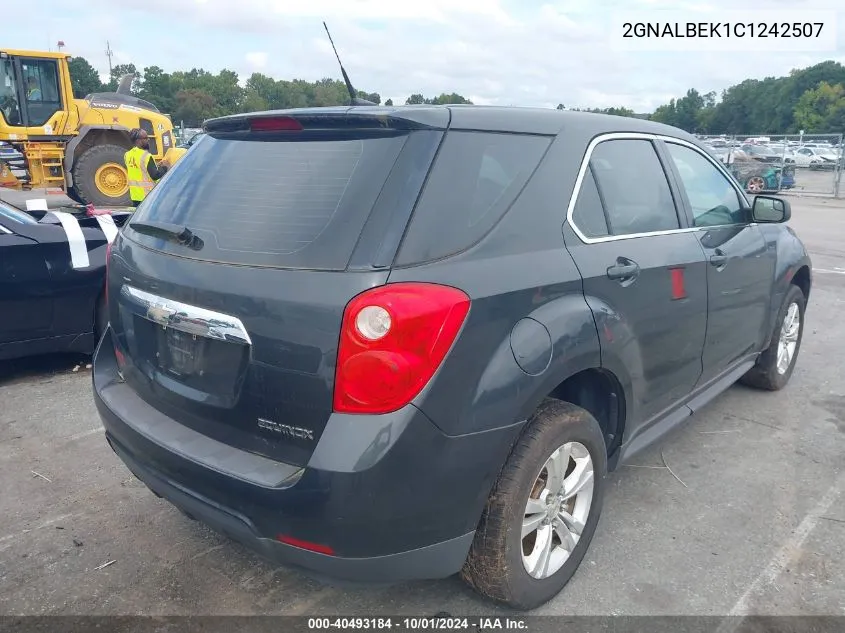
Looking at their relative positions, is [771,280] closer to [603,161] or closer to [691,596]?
[603,161]

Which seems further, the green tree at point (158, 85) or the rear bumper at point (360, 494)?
the green tree at point (158, 85)

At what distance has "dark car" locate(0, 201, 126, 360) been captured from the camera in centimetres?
463

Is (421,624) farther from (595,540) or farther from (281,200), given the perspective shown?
(281,200)

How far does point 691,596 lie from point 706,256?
1594 mm

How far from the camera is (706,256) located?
338cm

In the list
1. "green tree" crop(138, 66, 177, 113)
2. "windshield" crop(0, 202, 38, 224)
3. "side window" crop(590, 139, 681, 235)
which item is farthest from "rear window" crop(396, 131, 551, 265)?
"green tree" crop(138, 66, 177, 113)

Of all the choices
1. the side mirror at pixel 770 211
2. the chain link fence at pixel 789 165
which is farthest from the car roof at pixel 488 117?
the chain link fence at pixel 789 165

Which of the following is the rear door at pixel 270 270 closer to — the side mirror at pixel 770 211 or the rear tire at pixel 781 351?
the side mirror at pixel 770 211

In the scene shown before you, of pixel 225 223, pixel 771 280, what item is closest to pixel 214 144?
pixel 225 223

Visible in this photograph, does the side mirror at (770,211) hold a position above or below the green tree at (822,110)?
below

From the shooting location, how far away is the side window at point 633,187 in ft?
9.33

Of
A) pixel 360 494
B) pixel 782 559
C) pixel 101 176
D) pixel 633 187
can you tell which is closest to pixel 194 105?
pixel 101 176

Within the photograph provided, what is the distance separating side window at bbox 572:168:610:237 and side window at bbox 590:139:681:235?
4cm

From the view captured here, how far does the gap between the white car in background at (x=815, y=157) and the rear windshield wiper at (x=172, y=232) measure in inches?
1103
